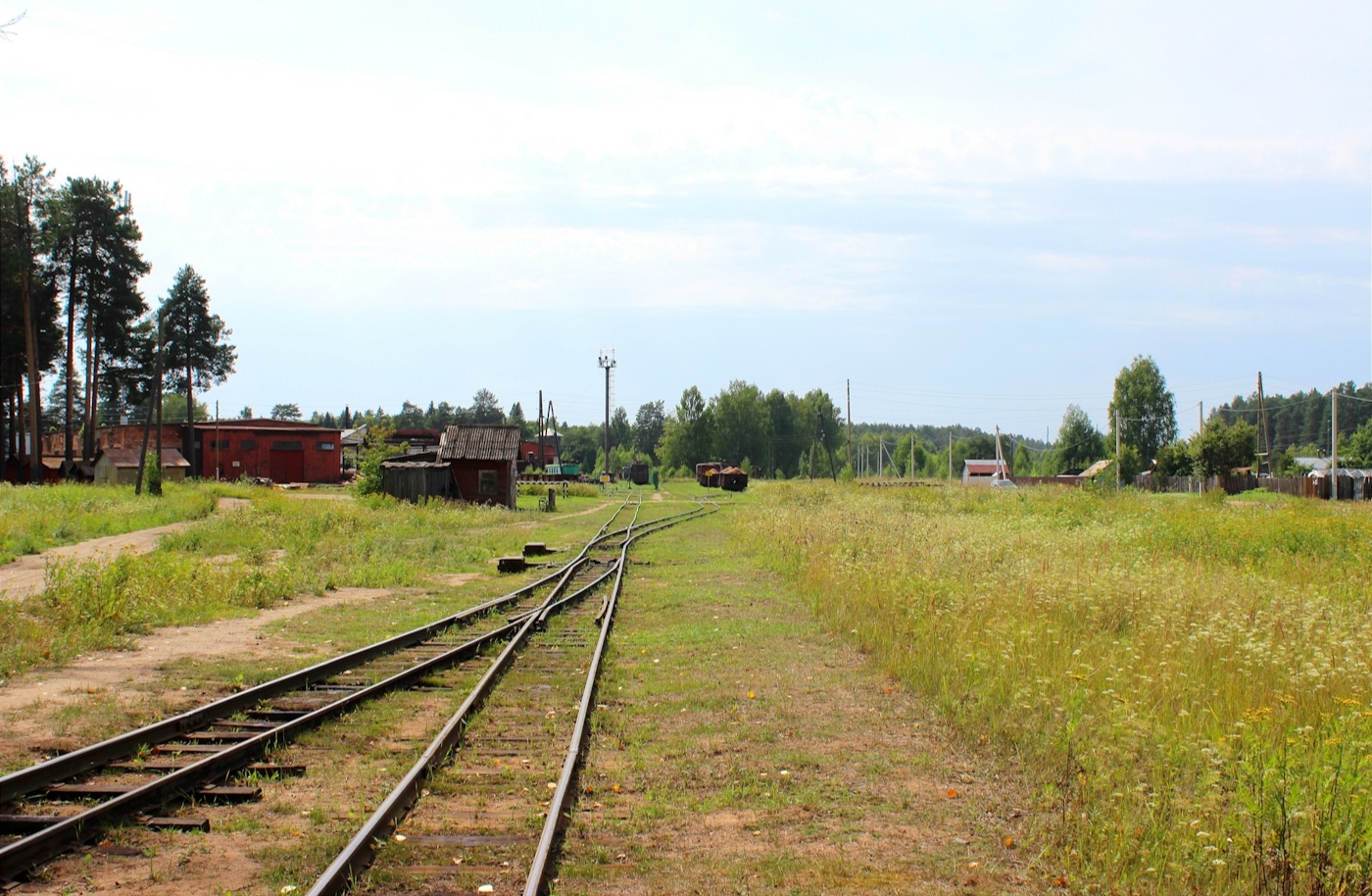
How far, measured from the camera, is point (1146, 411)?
112 metres

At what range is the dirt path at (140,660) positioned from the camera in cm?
965

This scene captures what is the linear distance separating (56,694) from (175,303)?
252 feet

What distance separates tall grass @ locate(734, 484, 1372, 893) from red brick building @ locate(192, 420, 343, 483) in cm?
6590

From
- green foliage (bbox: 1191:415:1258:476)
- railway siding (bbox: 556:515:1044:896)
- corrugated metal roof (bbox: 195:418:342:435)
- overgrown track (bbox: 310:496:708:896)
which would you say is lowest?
railway siding (bbox: 556:515:1044:896)

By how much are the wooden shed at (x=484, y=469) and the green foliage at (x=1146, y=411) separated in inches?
3307

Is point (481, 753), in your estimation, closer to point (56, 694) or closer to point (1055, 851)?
point (1055, 851)

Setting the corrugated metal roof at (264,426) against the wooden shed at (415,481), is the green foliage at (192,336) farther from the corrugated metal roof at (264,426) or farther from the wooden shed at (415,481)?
the wooden shed at (415,481)

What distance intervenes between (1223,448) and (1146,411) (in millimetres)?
41989

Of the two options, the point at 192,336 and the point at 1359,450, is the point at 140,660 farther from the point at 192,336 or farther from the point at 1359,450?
the point at 1359,450

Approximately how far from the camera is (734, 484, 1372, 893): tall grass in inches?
203

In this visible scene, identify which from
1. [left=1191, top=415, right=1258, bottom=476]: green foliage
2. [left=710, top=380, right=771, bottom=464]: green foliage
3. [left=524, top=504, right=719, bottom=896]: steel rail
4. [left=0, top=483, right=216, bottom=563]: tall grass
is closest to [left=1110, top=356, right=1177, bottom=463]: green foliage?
[left=1191, top=415, right=1258, bottom=476]: green foliage

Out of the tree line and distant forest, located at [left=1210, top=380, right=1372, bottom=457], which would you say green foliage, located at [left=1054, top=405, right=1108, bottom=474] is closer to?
distant forest, located at [left=1210, top=380, right=1372, bottom=457]

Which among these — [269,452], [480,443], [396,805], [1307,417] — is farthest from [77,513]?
[1307,417]

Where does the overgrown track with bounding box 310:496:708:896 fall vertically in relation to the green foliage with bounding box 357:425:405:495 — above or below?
below
